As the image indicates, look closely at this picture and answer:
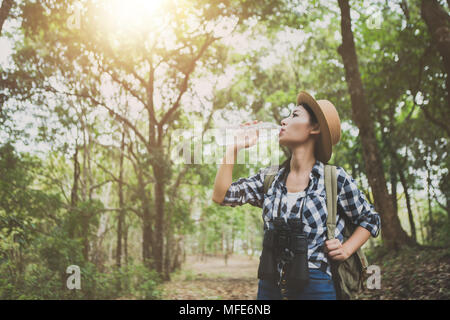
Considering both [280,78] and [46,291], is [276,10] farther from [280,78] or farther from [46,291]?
[46,291]

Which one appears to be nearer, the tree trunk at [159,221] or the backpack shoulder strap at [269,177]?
the backpack shoulder strap at [269,177]

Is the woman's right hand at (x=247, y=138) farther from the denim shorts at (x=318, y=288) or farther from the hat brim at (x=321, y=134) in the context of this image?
the denim shorts at (x=318, y=288)

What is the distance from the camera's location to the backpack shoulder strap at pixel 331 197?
1.72 m

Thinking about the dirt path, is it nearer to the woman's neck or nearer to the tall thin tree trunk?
the tall thin tree trunk

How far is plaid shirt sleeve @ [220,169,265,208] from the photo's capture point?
1932mm

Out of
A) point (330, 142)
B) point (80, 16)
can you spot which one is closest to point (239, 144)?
point (330, 142)

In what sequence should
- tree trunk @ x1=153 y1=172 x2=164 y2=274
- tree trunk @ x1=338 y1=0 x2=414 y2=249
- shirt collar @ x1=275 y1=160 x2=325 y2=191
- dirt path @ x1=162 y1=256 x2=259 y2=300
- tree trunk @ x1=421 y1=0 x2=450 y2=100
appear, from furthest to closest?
1. tree trunk @ x1=153 y1=172 x2=164 y2=274
2. dirt path @ x1=162 y1=256 x2=259 y2=300
3. tree trunk @ x1=338 y1=0 x2=414 y2=249
4. tree trunk @ x1=421 y1=0 x2=450 y2=100
5. shirt collar @ x1=275 y1=160 x2=325 y2=191

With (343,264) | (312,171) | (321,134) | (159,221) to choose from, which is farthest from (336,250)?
(159,221)

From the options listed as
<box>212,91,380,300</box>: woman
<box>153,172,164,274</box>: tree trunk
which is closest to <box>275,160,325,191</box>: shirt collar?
<box>212,91,380,300</box>: woman

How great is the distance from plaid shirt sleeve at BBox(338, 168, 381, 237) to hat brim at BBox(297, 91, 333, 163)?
24 centimetres

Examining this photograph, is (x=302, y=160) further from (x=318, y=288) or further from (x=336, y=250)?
(x=318, y=288)

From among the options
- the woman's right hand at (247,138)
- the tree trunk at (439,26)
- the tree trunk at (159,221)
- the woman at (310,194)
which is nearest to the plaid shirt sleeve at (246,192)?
the woman at (310,194)

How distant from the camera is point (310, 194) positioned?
1785 millimetres

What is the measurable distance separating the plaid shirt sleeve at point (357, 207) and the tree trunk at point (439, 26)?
13.2ft
